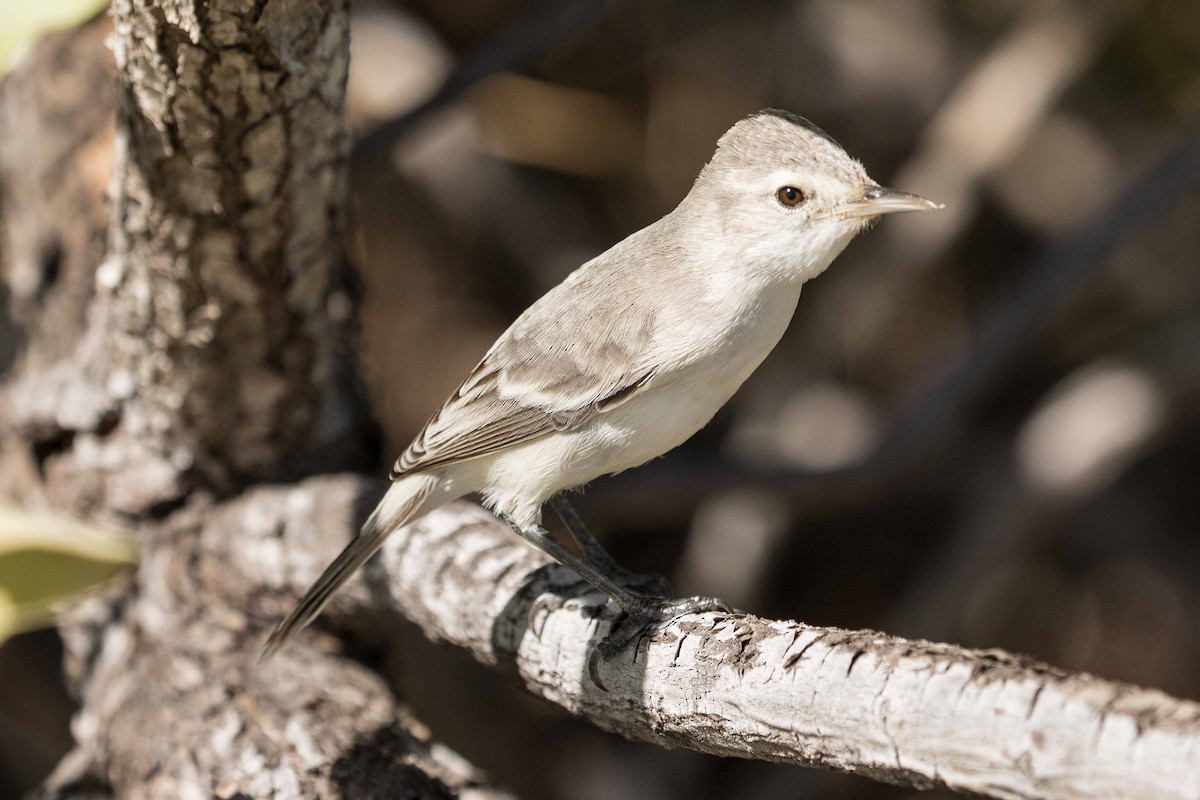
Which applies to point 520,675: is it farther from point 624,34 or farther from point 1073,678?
point 624,34

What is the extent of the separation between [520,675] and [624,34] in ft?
12.2

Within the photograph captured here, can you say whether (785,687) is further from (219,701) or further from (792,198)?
(219,701)

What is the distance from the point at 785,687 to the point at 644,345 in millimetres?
947

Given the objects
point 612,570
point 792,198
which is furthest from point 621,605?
point 792,198

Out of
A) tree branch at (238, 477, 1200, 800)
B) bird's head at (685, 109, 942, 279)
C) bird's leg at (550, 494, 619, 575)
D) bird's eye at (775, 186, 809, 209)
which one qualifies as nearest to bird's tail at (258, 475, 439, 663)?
tree branch at (238, 477, 1200, 800)

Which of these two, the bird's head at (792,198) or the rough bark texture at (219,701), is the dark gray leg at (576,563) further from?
the bird's head at (792,198)

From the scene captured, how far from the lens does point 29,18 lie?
2.79 m

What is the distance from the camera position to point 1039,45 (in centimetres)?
487

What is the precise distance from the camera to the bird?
2.59 m

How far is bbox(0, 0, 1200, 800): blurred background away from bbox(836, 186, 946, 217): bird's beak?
189cm

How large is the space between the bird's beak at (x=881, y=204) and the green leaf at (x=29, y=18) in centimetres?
190

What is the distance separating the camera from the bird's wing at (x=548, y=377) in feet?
8.80

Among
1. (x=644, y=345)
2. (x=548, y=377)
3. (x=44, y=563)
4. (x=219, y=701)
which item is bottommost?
(x=219, y=701)

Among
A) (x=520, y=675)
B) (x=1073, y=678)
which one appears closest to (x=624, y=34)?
(x=520, y=675)
